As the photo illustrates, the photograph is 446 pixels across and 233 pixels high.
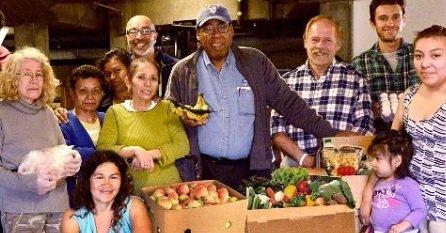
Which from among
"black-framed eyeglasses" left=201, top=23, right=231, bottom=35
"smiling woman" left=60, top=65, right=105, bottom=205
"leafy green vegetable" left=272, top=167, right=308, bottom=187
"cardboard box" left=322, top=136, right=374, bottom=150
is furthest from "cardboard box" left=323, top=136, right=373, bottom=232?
"smiling woman" left=60, top=65, right=105, bottom=205

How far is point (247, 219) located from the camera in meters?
2.22

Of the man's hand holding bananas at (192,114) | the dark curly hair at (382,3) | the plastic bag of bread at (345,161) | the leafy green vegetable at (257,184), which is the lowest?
the leafy green vegetable at (257,184)

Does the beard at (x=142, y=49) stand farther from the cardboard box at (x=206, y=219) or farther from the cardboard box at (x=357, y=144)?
the cardboard box at (x=206, y=219)

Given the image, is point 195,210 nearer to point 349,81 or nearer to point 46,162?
point 46,162

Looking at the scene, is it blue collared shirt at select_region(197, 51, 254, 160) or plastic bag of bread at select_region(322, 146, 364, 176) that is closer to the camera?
plastic bag of bread at select_region(322, 146, 364, 176)

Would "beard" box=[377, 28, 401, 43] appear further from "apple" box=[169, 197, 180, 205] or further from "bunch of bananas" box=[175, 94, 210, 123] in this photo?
"apple" box=[169, 197, 180, 205]

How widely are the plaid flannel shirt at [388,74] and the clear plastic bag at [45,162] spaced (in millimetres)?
2108

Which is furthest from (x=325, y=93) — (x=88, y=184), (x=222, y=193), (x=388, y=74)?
(x=88, y=184)

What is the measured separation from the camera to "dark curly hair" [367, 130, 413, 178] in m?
2.56

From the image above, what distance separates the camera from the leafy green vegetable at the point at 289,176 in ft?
8.41

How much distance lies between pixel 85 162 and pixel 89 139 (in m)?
0.35

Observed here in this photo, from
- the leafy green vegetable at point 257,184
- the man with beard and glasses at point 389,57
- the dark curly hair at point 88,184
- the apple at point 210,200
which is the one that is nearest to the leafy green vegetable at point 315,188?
the leafy green vegetable at point 257,184

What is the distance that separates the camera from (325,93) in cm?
336

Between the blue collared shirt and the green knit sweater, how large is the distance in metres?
0.20
